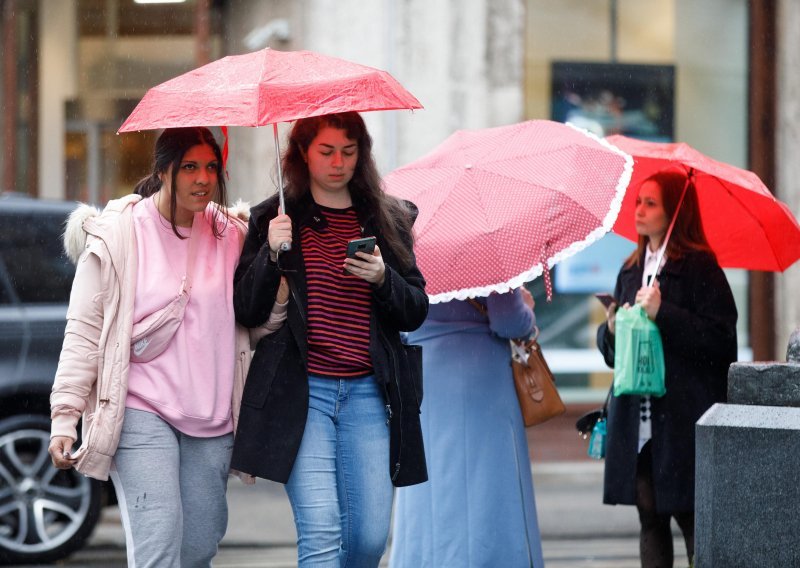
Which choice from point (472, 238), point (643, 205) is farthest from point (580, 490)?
point (472, 238)

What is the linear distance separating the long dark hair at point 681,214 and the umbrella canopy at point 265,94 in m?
1.71

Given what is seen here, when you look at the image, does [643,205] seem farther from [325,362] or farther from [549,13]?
[549,13]

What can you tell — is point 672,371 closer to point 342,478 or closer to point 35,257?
point 342,478

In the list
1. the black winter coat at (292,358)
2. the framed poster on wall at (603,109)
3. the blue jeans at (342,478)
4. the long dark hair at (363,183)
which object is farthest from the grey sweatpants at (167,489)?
the framed poster on wall at (603,109)

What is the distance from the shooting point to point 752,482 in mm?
4289

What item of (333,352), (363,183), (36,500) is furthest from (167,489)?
(36,500)

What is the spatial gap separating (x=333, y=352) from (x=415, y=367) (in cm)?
34

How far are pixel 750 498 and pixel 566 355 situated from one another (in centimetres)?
753

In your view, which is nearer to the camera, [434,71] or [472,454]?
[472,454]

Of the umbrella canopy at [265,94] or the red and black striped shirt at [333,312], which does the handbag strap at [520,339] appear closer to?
the red and black striped shirt at [333,312]

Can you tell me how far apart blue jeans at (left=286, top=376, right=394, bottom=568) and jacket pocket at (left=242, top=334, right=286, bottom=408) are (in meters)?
0.13

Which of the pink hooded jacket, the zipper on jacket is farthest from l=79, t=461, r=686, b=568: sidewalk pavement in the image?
the pink hooded jacket

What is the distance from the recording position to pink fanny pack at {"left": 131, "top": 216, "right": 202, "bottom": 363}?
4363mm

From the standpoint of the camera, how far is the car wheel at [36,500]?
755 cm
